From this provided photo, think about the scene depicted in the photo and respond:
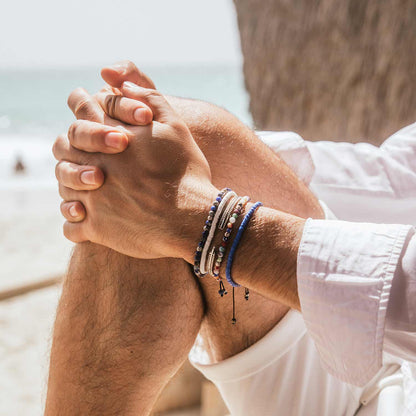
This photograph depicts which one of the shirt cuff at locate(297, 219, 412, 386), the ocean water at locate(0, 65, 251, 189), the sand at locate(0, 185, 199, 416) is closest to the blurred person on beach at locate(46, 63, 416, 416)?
the shirt cuff at locate(297, 219, 412, 386)

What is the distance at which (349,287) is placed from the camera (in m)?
0.49

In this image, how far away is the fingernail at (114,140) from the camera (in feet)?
2.07

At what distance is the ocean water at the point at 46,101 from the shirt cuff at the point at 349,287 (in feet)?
5.77

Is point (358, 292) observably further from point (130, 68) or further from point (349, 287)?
point (130, 68)

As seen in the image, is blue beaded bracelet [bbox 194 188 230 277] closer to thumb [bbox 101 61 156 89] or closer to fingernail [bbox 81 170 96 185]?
fingernail [bbox 81 170 96 185]

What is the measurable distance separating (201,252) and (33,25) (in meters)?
34.0

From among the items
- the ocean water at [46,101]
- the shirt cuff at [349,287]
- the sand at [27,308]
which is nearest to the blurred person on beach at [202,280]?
the shirt cuff at [349,287]

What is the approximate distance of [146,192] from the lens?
63 cm

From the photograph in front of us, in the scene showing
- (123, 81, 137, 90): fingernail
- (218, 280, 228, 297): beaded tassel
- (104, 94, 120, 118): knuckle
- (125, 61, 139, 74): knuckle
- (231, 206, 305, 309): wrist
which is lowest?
(218, 280, 228, 297): beaded tassel

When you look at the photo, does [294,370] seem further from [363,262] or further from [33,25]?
Answer: [33,25]

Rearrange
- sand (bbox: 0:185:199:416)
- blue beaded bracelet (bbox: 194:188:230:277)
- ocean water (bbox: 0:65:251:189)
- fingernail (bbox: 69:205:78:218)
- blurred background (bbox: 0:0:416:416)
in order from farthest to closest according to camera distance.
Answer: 1. ocean water (bbox: 0:65:251:189)
2. blurred background (bbox: 0:0:416:416)
3. sand (bbox: 0:185:199:416)
4. fingernail (bbox: 69:205:78:218)
5. blue beaded bracelet (bbox: 194:188:230:277)

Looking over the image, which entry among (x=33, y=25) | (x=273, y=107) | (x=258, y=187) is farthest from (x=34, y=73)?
(x=258, y=187)

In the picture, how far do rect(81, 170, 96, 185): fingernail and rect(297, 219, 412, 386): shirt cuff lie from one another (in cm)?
30

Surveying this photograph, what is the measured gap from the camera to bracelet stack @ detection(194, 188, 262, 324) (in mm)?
562
